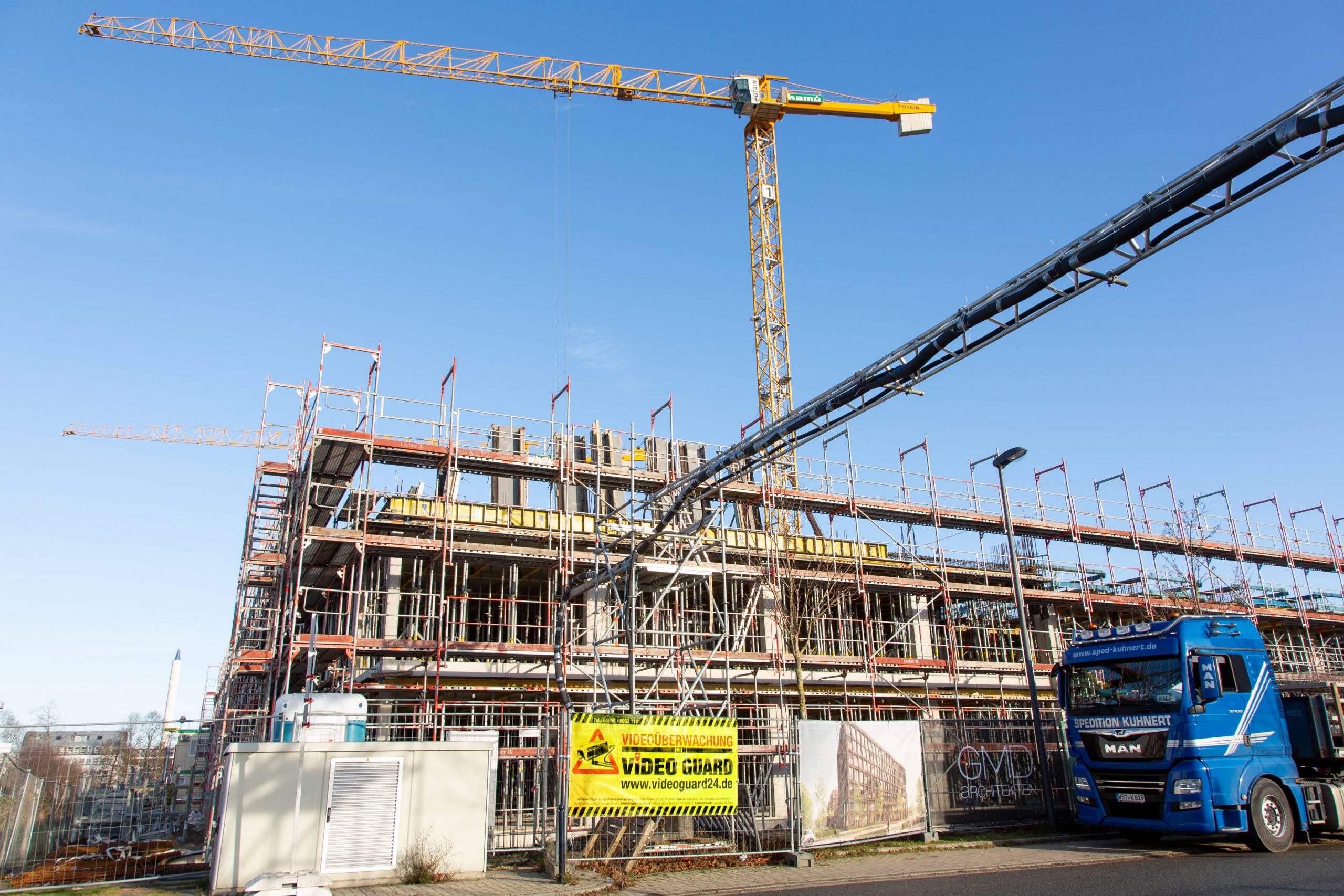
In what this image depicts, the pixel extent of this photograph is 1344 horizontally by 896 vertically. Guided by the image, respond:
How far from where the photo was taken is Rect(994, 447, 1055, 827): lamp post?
59.3 ft

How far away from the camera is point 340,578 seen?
29766mm

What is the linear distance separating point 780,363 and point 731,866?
114ft

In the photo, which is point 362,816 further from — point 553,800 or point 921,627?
point 921,627


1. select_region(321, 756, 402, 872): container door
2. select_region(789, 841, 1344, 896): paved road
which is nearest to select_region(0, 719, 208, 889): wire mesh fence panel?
select_region(321, 756, 402, 872): container door

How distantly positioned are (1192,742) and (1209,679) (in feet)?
3.70

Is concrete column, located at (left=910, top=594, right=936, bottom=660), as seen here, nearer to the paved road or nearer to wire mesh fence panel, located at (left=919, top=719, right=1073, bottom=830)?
wire mesh fence panel, located at (left=919, top=719, right=1073, bottom=830)

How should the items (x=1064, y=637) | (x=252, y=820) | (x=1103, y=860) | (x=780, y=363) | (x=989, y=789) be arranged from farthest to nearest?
(x=780, y=363) < (x=1064, y=637) < (x=989, y=789) < (x=1103, y=860) < (x=252, y=820)

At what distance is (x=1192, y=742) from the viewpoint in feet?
47.2

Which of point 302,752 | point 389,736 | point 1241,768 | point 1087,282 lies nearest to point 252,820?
point 302,752

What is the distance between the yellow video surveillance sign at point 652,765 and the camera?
1335cm

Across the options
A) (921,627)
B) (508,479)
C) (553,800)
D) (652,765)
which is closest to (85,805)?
(553,800)

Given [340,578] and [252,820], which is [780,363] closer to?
[340,578]

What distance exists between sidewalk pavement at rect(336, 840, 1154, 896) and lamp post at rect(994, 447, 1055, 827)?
146 cm

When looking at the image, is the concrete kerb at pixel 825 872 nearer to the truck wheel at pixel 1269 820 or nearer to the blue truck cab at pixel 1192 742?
the blue truck cab at pixel 1192 742
